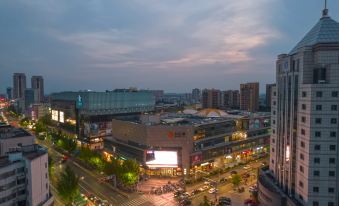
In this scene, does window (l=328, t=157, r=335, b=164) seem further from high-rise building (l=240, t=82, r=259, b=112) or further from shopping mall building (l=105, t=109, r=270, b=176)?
high-rise building (l=240, t=82, r=259, b=112)

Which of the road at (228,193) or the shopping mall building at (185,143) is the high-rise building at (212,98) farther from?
the road at (228,193)

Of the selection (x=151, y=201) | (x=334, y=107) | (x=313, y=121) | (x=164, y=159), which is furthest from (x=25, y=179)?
(x=334, y=107)

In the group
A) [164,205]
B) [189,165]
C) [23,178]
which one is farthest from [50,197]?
[189,165]

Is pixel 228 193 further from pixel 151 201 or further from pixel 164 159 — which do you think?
pixel 164 159

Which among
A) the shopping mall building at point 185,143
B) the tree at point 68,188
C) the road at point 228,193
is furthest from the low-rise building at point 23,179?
the shopping mall building at point 185,143

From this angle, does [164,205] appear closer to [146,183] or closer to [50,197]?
[146,183]

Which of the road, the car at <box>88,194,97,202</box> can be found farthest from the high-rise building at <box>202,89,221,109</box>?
the car at <box>88,194,97,202</box>
